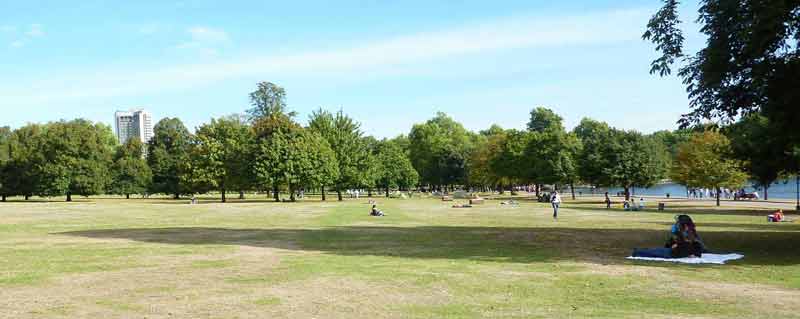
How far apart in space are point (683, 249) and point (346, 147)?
6501cm

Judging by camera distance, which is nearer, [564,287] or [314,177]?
[564,287]

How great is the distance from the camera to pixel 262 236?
2697 cm

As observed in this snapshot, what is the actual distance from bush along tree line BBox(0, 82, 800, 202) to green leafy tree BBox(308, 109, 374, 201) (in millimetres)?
130

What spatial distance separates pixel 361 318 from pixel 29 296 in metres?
7.06

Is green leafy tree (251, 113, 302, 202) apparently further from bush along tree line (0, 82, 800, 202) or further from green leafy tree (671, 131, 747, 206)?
green leafy tree (671, 131, 747, 206)

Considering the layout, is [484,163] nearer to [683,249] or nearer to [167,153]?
[167,153]

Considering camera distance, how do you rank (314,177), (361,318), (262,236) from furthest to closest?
1. (314,177)
2. (262,236)
3. (361,318)

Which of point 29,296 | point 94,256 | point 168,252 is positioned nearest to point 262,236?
point 168,252

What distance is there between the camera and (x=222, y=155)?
81688mm

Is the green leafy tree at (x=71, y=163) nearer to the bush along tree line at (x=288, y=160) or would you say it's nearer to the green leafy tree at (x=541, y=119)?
the bush along tree line at (x=288, y=160)

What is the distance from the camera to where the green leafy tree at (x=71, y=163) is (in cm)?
8562

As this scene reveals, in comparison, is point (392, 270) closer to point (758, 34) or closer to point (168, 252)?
point (168, 252)

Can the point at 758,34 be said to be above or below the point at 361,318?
above

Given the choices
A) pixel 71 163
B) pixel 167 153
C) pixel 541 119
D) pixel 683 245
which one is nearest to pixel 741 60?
pixel 683 245
